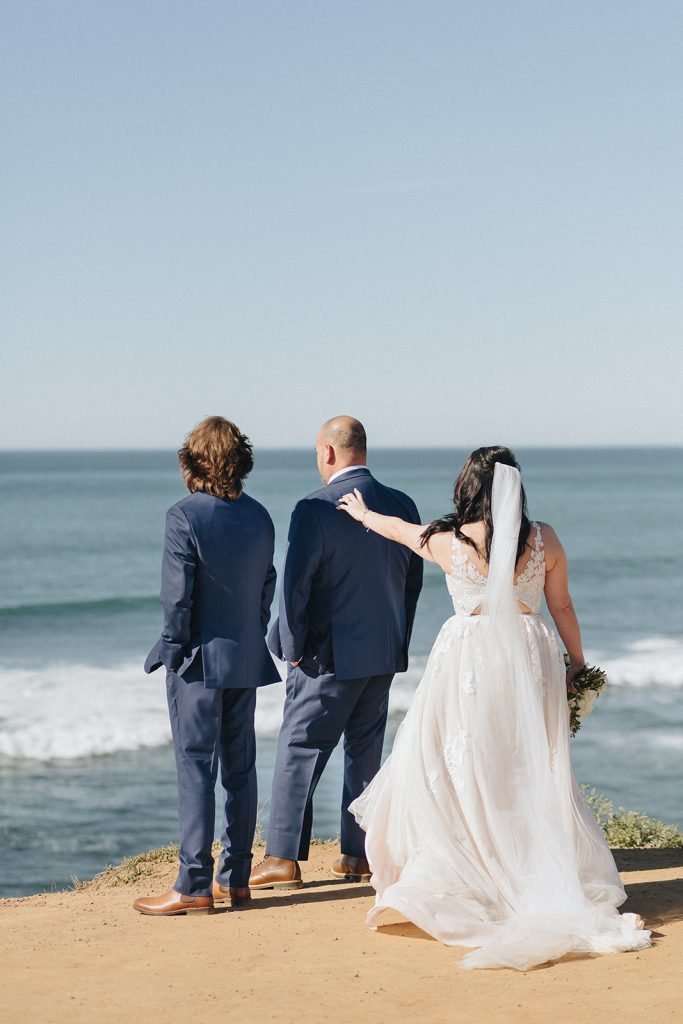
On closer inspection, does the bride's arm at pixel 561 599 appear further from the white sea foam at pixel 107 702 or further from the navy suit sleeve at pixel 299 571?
the white sea foam at pixel 107 702

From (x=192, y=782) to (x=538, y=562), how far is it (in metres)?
1.74

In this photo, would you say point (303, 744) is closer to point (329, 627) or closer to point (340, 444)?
point (329, 627)

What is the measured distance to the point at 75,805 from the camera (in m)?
11.1

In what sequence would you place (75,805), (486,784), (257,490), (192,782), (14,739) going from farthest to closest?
(257,490) → (14,739) → (75,805) → (192,782) → (486,784)

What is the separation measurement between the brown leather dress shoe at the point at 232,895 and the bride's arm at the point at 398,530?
1700 millimetres

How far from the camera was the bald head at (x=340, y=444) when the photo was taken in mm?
5484

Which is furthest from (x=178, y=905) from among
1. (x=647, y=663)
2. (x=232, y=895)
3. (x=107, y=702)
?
(x=647, y=663)

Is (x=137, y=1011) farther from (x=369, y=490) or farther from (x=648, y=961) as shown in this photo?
(x=369, y=490)

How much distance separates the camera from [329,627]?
545 cm

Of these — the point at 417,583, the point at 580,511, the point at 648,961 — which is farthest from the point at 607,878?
the point at 580,511

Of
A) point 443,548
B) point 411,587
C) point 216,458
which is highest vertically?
point 216,458

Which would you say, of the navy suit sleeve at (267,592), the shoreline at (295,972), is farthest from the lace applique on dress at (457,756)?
the navy suit sleeve at (267,592)

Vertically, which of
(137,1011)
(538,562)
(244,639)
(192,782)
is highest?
(538,562)

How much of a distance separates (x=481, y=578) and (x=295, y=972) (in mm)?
1666
